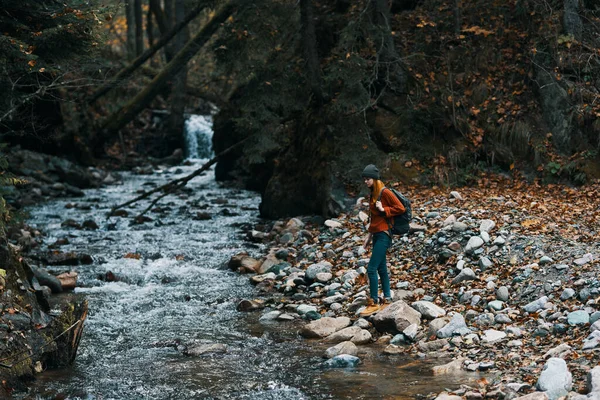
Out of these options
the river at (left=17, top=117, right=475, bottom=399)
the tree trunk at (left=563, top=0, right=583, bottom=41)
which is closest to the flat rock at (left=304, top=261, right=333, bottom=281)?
the river at (left=17, top=117, right=475, bottom=399)

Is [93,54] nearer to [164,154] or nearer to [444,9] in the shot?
[444,9]

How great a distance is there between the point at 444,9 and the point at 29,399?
15782 mm

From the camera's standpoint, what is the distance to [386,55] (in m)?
17.3

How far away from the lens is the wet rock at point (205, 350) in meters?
8.72

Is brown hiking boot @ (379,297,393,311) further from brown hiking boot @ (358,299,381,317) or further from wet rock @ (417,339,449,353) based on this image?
wet rock @ (417,339,449,353)

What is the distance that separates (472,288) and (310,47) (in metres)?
8.40

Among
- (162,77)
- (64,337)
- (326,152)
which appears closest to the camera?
(64,337)

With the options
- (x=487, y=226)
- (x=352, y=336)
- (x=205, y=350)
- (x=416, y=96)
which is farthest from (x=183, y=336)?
(x=416, y=96)

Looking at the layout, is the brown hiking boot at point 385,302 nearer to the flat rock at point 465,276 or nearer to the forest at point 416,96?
the flat rock at point 465,276

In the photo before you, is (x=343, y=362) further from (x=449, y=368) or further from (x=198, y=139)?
(x=198, y=139)

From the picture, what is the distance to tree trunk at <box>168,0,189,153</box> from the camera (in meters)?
29.2

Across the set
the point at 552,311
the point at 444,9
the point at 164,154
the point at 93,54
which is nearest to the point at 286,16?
the point at 444,9

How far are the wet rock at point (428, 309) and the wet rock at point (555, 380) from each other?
269cm

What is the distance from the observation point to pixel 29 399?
704 cm
